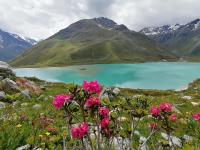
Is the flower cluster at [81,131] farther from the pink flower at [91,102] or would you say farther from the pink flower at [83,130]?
the pink flower at [91,102]

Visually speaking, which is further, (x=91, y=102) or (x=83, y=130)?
(x=83, y=130)

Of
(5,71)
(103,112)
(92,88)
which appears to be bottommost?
(5,71)

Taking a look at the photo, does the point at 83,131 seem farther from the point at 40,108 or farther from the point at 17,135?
the point at 40,108

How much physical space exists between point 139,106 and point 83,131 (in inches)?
36.2

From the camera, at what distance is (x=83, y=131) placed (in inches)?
169

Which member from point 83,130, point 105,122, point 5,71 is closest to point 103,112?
point 105,122

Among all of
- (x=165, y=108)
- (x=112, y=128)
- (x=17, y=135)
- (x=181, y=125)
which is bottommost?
(x=181, y=125)

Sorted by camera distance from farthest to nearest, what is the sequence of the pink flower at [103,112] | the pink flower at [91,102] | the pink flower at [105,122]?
the pink flower at [105,122]
the pink flower at [103,112]
the pink flower at [91,102]

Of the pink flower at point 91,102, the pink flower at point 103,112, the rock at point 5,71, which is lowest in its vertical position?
the rock at point 5,71

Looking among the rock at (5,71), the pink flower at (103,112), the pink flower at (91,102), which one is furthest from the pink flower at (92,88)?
the rock at (5,71)

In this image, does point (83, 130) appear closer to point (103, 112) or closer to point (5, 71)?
point (103, 112)

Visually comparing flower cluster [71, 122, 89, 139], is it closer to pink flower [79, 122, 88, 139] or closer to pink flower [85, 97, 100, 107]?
pink flower [79, 122, 88, 139]

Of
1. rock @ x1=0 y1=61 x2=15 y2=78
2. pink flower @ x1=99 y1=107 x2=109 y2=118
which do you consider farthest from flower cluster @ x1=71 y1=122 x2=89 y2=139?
rock @ x1=0 y1=61 x2=15 y2=78

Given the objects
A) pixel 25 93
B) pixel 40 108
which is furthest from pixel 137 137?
pixel 25 93
